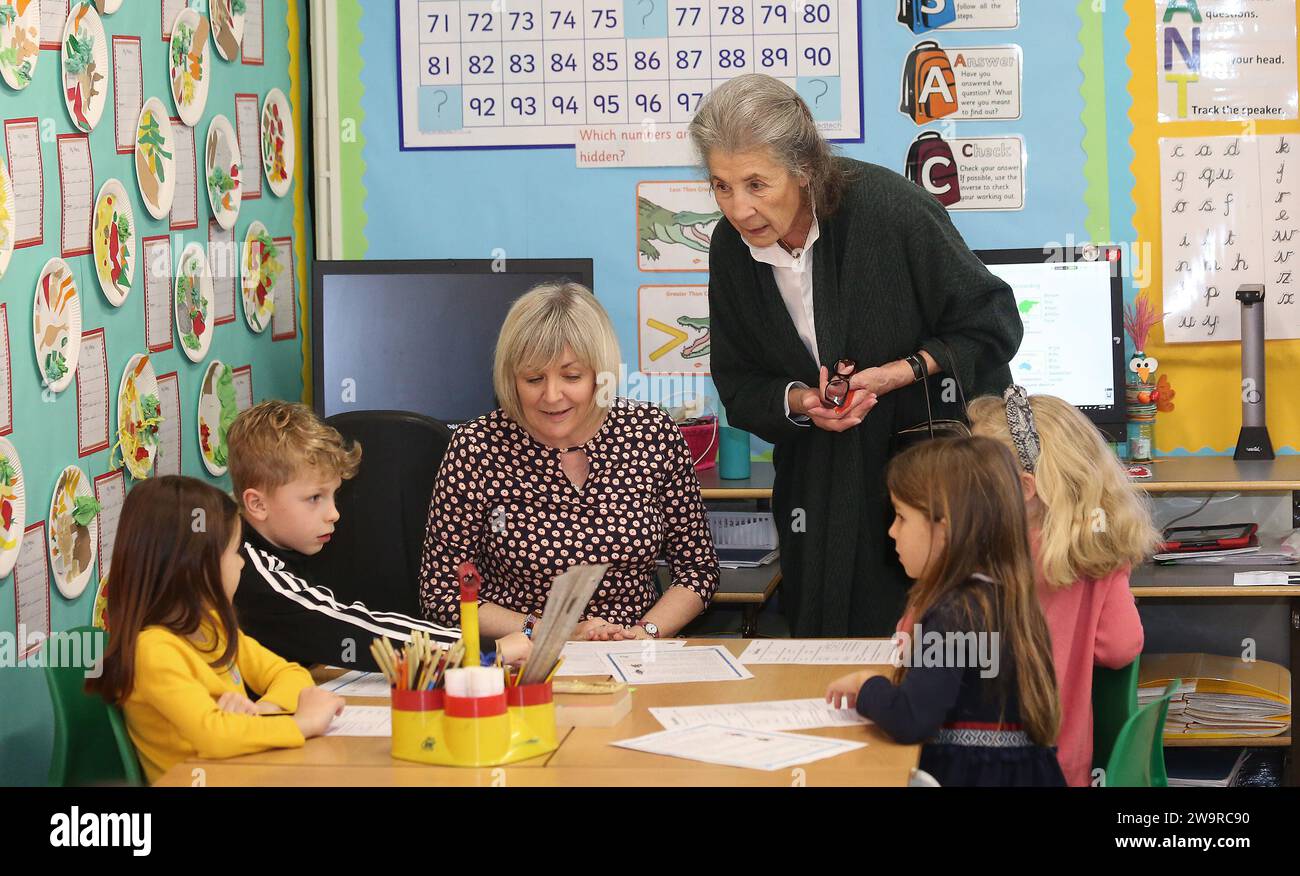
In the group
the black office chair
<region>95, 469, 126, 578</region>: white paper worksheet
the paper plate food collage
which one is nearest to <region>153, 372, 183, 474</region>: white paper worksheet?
the paper plate food collage

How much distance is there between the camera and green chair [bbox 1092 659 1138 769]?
2023 mm

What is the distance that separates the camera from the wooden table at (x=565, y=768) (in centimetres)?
161

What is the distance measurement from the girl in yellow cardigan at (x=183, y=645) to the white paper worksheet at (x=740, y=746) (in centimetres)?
42

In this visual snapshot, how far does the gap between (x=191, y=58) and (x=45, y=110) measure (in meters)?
0.65

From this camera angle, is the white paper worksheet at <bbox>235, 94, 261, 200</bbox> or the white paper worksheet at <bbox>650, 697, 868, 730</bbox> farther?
the white paper worksheet at <bbox>235, 94, 261, 200</bbox>

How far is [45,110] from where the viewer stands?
7.82 feet

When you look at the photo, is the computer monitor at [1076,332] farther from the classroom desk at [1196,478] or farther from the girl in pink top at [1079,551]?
the girl in pink top at [1079,551]

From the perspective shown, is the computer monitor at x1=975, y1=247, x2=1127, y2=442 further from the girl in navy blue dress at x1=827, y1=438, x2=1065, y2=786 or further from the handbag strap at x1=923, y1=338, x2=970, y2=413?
the girl in navy blue dress at x1=827, y1=438, x2=1065, y2=786

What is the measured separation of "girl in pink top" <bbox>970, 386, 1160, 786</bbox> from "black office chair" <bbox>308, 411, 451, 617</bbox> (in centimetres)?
107

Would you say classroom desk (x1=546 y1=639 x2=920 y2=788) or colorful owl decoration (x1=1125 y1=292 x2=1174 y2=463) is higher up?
colorful owl decoration (x1=1125 y1=292 x2=1174 y2=463)

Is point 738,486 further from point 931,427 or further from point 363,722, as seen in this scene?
point 363,722

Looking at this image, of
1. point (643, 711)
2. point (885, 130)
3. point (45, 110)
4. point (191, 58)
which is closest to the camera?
point (643, 711)

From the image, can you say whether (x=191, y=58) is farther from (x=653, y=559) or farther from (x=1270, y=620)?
(x=1270, y=620)
